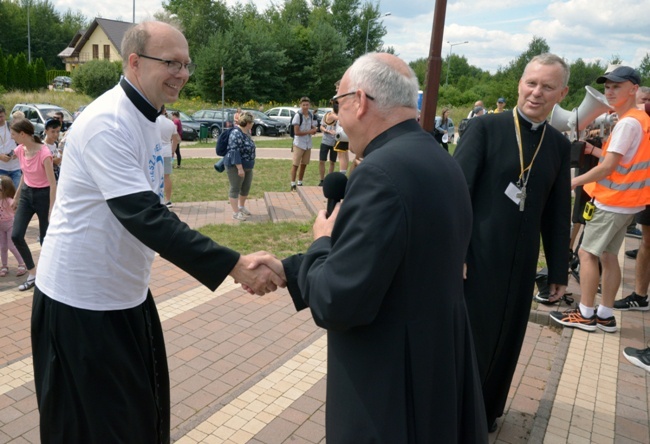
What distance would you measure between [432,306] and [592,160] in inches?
201

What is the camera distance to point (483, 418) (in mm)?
2057

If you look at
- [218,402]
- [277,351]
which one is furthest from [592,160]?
[218,402]

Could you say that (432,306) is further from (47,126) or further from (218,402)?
(47,126)

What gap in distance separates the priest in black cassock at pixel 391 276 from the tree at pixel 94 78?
46398 mm

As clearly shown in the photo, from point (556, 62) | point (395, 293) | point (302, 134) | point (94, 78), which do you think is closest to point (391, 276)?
point (395, 293)

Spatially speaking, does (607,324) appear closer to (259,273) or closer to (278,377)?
(278,377)

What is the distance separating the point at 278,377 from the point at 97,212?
7.95 ft

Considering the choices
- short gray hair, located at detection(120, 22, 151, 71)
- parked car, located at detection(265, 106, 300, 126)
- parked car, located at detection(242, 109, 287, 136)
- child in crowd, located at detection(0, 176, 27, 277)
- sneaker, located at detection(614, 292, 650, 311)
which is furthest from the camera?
parked car, located at detection(265, 106, 300, 126)

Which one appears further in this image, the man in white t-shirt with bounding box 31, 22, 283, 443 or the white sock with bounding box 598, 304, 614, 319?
the white sock with bounding box 598, 304, 614, 319

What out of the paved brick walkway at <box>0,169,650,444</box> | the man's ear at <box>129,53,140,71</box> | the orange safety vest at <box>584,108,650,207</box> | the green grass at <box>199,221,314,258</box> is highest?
the man's ear at <box>129,53,140,71</box>

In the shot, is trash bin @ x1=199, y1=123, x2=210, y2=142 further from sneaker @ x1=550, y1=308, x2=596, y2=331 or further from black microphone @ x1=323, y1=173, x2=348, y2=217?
black microphone @ x1=323, y1=173, x2=348, y2=217

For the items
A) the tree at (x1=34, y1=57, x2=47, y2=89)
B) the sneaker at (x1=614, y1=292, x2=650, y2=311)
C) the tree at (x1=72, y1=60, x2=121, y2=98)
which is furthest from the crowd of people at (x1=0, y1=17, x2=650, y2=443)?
the tree at (x1=34, y1=57, x2=47, y2=89)

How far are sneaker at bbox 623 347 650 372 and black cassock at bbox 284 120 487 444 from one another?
355 cm

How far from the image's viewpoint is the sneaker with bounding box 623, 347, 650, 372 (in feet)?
15.1
